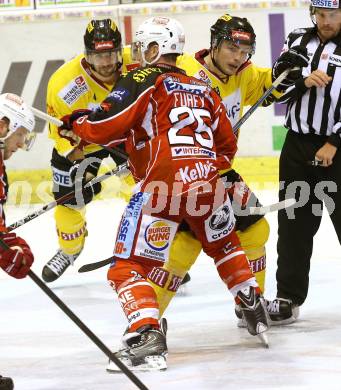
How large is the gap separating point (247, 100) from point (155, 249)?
1.15m

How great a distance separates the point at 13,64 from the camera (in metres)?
7.78

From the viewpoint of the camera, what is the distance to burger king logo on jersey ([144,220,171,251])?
414 cm

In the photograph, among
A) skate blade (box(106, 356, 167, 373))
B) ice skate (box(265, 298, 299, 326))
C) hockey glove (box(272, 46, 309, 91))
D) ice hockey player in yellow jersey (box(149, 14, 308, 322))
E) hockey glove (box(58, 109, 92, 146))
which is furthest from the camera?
ice skate (box(265, 298, 299, 326))

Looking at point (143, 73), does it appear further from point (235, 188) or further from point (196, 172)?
point (235, 188)

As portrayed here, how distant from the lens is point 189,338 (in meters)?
4.58

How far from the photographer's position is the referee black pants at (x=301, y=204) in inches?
184

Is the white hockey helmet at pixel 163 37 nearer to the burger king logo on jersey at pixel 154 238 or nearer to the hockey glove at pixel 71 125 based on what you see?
the hockey glove at pixel 71 125

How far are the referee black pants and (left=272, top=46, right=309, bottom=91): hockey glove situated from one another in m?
0.21

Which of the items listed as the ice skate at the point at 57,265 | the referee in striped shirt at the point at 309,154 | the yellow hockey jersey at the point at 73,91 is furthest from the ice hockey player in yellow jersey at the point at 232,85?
the ice skate at the point at 57,265

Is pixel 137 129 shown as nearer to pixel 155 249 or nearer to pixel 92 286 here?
pixel 155 249

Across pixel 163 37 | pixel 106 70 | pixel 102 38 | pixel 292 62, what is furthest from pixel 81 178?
pixel 163 37

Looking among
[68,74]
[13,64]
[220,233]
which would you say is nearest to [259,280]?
[220,233]

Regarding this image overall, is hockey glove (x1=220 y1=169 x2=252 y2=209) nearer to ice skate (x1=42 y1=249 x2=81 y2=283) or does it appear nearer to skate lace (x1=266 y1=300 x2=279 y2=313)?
skate lace (x1=266 y1=300 x2=279 y2=313)

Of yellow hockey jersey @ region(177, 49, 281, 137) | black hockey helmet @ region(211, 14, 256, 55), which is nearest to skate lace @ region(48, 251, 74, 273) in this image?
yellow hockey jersey @ region(177, 49, 281, 137)
